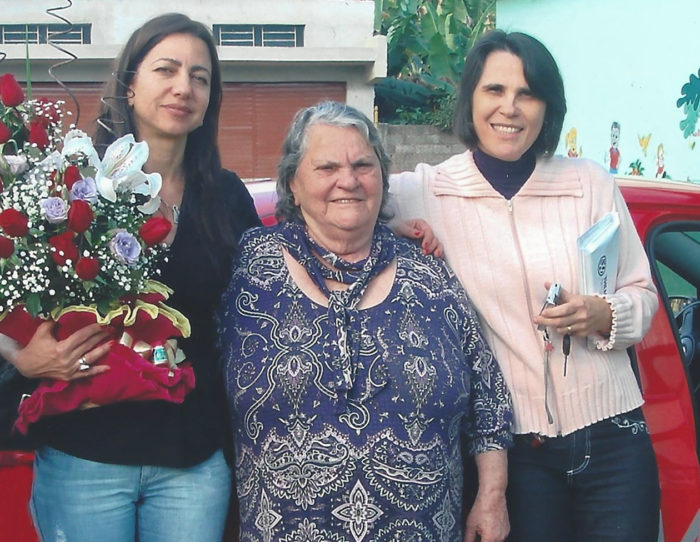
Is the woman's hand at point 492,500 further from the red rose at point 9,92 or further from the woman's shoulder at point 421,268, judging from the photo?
the red rose at point 9,92

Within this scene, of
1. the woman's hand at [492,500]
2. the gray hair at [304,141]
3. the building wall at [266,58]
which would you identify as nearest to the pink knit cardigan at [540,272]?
the woman's hand at [492,500]

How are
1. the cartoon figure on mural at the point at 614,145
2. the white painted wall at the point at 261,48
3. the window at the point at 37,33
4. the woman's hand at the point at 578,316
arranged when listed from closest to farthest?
the woman's hand at the point at 578,316, the cartoon figure on mural at the point at 614,145, the white painted wall at the point at 261,48, the window at the point at 37,33

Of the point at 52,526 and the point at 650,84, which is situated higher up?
the point at 650,84

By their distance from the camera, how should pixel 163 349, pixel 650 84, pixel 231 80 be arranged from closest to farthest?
pixel 163 349 < pixel 650 84 < pixel 231 80

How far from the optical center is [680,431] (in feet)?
9.55

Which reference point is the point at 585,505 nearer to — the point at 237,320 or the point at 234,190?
the point at 237,320

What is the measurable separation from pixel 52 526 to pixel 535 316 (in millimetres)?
1340

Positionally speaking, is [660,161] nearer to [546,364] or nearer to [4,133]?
[546,364]

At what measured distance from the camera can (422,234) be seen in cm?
266

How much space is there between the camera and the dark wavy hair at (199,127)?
8.17ft

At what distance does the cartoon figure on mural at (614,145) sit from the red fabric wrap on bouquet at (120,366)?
9.25 metres

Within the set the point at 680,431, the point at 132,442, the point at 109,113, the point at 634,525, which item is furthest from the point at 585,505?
the point at 109,113

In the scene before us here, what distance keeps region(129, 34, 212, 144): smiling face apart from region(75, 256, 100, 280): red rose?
58 centimetres

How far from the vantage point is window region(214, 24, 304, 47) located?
1588 centimetres
